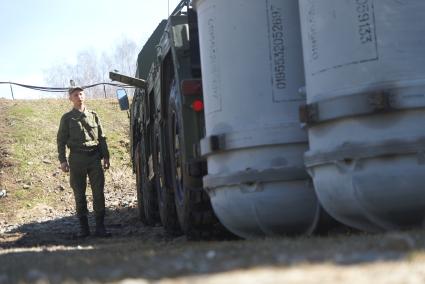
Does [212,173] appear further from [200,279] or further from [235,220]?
[200,279]

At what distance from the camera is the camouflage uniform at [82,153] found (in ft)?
31.0

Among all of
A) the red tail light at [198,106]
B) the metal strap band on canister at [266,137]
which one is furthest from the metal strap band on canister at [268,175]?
the red tail light at [198,106]

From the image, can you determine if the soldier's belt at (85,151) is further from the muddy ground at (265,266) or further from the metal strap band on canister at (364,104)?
the metal strap band on canister at (364,104)

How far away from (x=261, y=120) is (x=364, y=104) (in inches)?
40.0

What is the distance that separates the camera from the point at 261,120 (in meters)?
5.32

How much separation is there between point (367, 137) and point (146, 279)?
76.0 inches

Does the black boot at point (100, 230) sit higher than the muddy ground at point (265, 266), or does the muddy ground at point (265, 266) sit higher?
the muddy ground at point (265, 266)

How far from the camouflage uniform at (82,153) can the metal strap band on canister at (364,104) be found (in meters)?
5.20

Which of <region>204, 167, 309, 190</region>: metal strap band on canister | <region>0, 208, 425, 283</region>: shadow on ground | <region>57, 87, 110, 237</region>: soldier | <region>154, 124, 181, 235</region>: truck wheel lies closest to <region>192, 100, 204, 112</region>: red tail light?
<region>204, 167, 309, 190</region>: metal strap band on canister

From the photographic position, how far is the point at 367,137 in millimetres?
4520

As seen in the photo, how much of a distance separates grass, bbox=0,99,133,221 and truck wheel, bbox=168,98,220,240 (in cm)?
1195

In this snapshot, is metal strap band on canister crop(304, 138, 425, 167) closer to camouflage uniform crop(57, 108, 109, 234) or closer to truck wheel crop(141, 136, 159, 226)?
camouflage uniform crop(57, 108, 109, 234)

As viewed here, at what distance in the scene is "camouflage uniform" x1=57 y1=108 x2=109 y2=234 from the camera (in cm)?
944

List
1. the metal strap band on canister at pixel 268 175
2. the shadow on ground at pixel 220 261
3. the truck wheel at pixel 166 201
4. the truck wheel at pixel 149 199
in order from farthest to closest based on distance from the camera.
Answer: the truck wheel at pixel 149 199
the truck wheel at pixel 166 201
the metal strap band on canister at pixel 268 175
the shadow on ground at pixel 220 261
